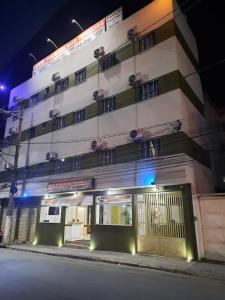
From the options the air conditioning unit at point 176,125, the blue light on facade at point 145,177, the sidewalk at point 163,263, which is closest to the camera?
the sidewalk at point 163,263

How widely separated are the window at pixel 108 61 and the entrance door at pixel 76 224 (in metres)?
11.0

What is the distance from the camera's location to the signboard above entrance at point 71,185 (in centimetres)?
1659

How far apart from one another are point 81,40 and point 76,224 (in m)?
16.1

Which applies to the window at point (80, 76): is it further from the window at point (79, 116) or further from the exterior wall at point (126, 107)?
the window at point (79, 116)

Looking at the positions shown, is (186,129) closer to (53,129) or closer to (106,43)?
(106,43)

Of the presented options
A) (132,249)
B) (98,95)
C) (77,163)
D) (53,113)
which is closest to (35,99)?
(53,113)

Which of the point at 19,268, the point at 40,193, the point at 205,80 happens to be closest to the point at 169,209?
the point at 19,268

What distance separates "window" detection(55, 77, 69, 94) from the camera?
2114 cm

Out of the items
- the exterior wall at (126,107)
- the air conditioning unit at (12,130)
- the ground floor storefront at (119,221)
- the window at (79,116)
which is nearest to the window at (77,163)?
the exterior wall at (126,107)

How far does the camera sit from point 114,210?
605 inches

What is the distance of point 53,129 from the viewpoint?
20.7 m

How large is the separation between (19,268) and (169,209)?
7771 millimetres

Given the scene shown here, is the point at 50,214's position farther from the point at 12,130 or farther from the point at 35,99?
the point at 35,99

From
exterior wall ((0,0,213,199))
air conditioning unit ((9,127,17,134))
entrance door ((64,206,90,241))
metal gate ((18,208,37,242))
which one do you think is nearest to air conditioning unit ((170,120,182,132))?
exterior wall ((0,0,213,199))
